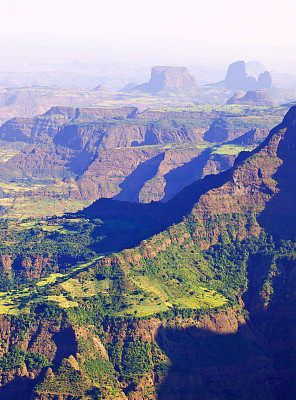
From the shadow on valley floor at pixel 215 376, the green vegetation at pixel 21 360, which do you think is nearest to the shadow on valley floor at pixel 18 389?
the green vegetation at pixel 21 360

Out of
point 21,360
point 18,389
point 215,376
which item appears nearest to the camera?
point 18,389

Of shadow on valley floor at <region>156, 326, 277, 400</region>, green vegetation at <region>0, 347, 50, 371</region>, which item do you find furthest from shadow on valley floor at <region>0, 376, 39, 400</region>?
shadow on valley floor at <region>156, 326, 277, 400</region>

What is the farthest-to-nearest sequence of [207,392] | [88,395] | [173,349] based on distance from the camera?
1. [173,349]
2. [207,392]
3. [88,395]

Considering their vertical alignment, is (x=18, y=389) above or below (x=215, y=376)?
below

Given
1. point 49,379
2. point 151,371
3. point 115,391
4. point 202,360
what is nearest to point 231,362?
point 202,360

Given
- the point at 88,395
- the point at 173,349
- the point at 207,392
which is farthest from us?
the point at 173,349

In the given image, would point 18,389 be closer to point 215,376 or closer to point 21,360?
point 21,360

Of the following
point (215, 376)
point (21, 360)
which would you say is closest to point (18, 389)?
point (21, 360)

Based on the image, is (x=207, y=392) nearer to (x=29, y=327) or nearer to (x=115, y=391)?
(x=115, y=391)

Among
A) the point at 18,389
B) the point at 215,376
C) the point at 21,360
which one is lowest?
the point at 18,389

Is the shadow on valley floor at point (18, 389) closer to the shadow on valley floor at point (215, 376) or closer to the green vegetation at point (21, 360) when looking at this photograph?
the green vegetation at point (21, 360)

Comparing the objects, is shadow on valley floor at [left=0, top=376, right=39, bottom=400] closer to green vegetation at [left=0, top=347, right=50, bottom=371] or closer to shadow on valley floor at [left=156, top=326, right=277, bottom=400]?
green vegetation at [left=0, top=347, right=50, bottom=371]
